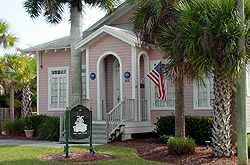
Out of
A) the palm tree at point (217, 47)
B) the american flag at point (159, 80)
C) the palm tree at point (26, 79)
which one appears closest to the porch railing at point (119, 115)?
the american flag at point (159, 80)

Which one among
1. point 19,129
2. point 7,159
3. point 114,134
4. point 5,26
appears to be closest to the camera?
point 7,159

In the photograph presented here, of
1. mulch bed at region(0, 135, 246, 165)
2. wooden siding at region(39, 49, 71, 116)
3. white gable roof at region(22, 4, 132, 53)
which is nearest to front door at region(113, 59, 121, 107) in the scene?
white gable roof at region(22, 4, 132, 53)

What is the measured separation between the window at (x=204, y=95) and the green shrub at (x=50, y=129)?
620 centimetres

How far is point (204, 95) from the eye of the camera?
48.6 ft

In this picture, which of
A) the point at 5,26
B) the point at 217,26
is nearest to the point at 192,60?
the point at 217,26

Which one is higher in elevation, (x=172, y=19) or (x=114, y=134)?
(x=172, y=19)

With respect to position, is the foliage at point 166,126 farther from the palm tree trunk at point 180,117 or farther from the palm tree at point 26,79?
the palm tree at point 26,79

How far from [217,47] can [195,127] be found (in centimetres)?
475

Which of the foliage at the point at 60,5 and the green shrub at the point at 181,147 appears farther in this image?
the foliage at the point at 60,5

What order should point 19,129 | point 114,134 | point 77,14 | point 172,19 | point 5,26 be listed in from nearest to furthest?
point 172,19, point 114,134, point 77,14, point 19,129, point 5,26

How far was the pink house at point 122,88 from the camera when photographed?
14337 mm

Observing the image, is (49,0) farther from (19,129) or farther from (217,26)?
(217,26)

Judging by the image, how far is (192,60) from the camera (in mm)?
9586

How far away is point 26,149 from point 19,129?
5.58 m
